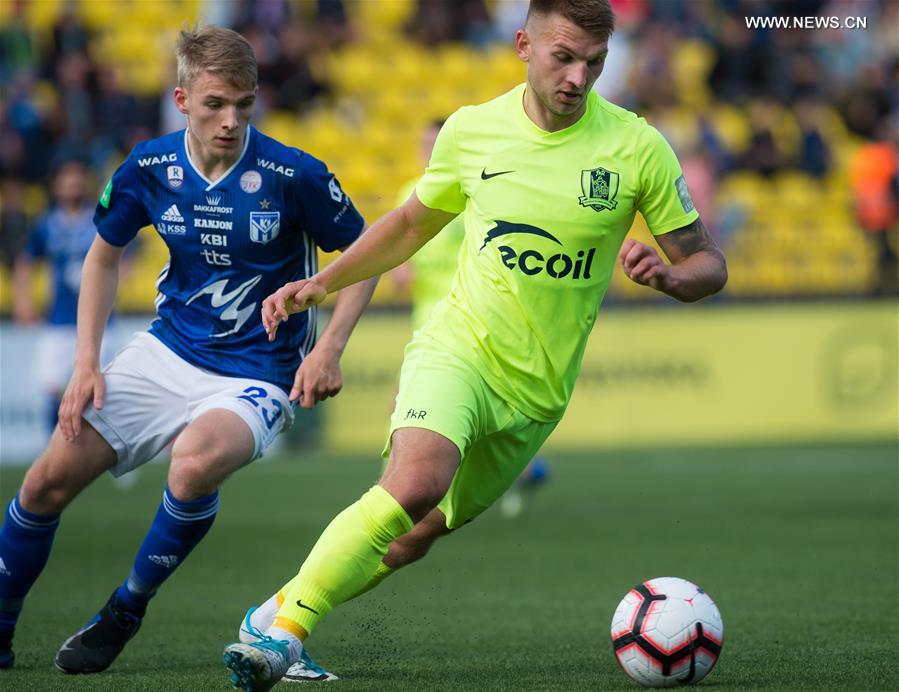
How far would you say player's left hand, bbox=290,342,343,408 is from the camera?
5277 millimetres

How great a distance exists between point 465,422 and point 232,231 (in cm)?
137

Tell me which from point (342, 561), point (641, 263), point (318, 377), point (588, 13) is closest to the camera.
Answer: point (641, 263)

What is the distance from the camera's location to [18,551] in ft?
18.6

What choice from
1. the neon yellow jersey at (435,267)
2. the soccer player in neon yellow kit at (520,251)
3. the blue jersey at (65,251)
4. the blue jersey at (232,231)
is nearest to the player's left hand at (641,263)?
the soccer player in neon yellow kit at (520,251)

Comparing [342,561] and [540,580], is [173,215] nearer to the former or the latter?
[342,561]

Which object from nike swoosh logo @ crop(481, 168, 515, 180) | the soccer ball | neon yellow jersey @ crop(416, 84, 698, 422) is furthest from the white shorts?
the soccer ball

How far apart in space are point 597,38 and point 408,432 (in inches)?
55.6

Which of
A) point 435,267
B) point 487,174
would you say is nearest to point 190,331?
point 487,174

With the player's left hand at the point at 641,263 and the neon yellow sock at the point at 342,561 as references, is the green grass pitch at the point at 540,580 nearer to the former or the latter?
the neon yellow sock at the point at 342,561

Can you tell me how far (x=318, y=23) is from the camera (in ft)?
66.2

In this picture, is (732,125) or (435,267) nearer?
(435,267)

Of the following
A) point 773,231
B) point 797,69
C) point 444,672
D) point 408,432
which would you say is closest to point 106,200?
point 408,432

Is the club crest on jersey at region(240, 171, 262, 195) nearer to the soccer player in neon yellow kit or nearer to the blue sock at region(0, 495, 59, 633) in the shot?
the soccer player in neon yellow kit

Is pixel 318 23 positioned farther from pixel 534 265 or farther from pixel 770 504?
pixel 534 265
